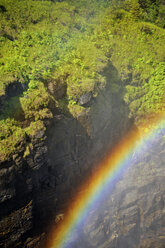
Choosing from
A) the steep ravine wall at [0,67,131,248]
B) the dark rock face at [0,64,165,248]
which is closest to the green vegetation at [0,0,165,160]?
the steep ravine wall at [0,67,131,248]

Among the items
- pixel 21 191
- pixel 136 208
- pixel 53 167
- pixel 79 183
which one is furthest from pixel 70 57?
pixel 136 208

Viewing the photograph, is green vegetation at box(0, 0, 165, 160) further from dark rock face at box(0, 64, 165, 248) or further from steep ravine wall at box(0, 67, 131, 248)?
dark rock face at box(0, 64, 165, 248)

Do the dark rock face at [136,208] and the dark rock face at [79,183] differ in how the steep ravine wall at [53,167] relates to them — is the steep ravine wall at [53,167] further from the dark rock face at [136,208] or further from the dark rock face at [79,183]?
the dark rock face at [136,208]

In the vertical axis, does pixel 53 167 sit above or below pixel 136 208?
above

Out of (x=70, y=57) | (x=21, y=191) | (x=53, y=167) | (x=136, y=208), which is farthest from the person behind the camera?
(x=136, y=208)

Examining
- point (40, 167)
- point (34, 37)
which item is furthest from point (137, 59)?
point (40, 167)

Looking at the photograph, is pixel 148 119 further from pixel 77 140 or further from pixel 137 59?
pixel 77 140

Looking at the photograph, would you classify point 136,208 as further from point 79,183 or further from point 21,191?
point 21,191
